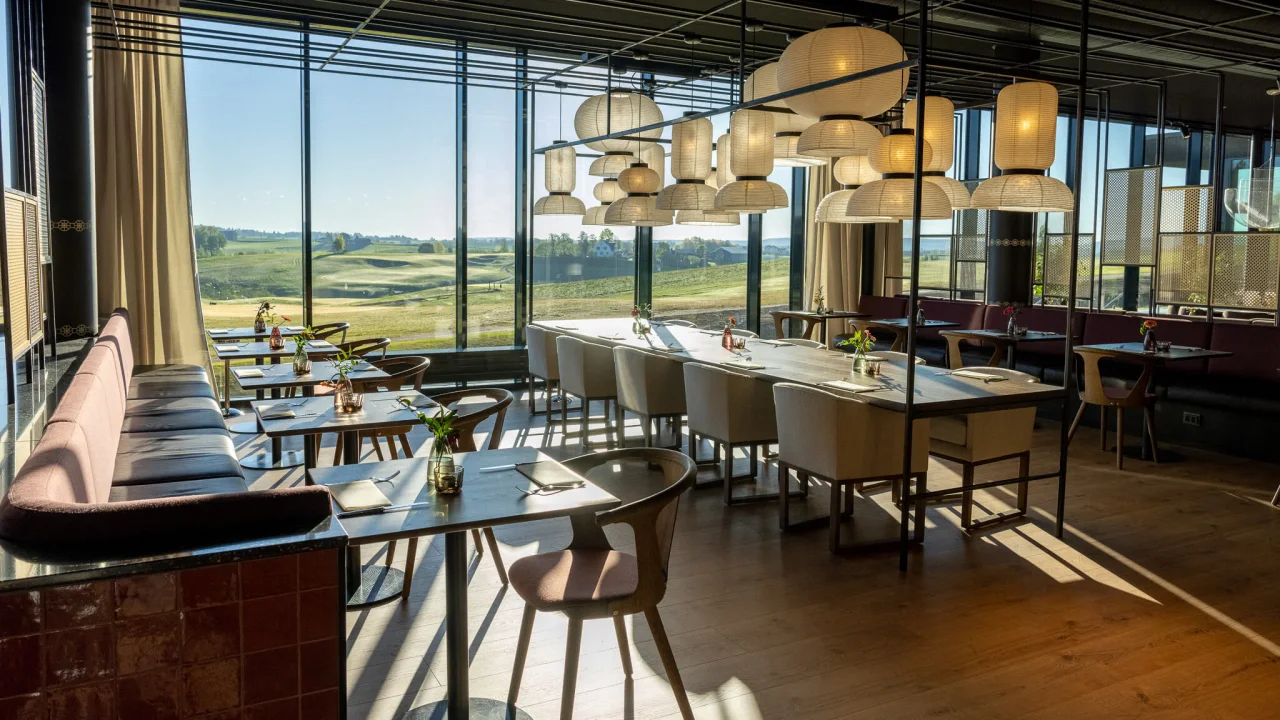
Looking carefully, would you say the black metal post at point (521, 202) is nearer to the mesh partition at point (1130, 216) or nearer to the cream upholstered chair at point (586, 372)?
the cream upholstered chair at point (586, 372)

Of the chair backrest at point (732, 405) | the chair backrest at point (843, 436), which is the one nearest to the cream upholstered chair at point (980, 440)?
the chair backrest at point (843, 436)

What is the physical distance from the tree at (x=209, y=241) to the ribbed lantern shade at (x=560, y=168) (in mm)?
3410

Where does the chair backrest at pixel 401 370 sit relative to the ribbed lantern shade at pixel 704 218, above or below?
below

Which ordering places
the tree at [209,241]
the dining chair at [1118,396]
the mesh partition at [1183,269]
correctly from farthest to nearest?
the mesh partition at [1183,269]
the tree at [209,241]
the dining chair at [1118,396]

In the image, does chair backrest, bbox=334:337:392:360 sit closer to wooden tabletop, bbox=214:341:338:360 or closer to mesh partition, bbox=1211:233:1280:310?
wooden tabletop, bbox=214:341:338:360

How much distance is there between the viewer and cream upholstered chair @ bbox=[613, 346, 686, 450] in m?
6.39

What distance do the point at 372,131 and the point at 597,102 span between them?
3.38 m

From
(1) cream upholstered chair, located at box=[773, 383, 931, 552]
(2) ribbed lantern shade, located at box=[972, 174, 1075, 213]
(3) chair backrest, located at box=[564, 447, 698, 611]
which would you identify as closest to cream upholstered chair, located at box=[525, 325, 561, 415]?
(1) cream upholstered chair, located at box=[773, 383, 931, 552]

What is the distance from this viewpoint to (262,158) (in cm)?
902

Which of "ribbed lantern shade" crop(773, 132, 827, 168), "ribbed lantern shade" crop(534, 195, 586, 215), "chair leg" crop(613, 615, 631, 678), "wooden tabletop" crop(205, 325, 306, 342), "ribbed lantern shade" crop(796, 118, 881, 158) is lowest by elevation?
"chair leg" crop(613, 615, 631, 678)

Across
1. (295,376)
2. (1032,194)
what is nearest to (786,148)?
(1032,194)

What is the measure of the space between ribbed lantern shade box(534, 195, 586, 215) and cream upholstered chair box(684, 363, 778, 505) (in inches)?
104

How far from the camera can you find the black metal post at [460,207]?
9594 mm

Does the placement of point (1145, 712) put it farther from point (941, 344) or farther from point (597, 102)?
point (941, 344)
